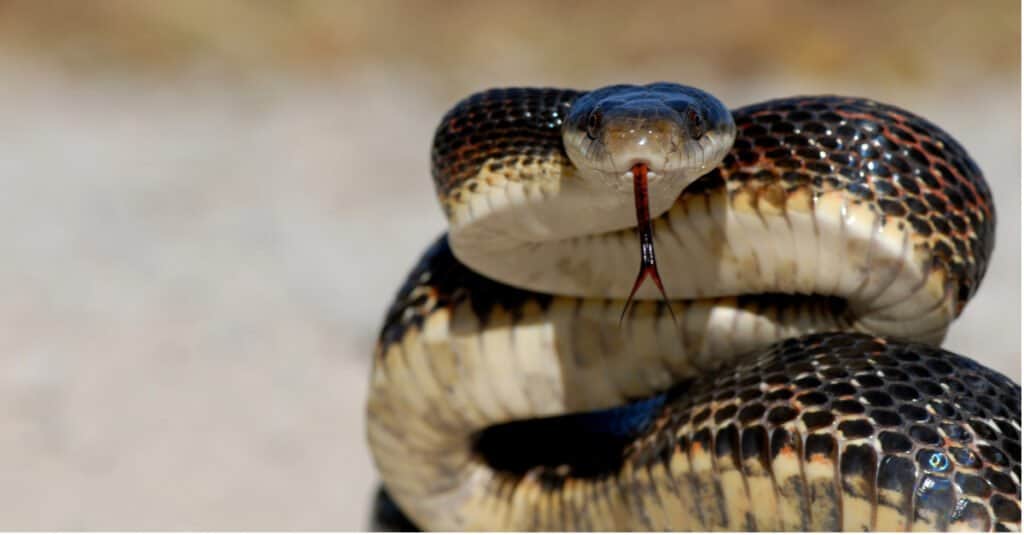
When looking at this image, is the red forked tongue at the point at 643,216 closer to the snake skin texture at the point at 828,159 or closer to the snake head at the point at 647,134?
the snake head at the point at 647,134

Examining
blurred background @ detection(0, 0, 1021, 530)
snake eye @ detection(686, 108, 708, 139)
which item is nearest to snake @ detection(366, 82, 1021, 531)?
snake eye @ detection(686, 108, 708, 139)

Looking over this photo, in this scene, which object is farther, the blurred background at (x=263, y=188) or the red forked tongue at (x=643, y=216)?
Answer: the blurred background at (x=263, y=188)

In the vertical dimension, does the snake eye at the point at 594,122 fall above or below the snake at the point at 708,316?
above

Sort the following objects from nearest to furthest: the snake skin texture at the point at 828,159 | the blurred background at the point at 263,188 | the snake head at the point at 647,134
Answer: the snake head at the point at 647,134 < the snake skin texture at the point at 828,159 < the blurred background at the point at 263,188

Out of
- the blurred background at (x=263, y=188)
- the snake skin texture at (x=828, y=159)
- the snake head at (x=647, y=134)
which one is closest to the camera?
the snake head at (x=647, y=134)

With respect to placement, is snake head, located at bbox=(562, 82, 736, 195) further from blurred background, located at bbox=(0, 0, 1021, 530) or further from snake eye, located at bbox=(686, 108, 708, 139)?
blurred background, located at bbox=(0, 0, 1021, 530)

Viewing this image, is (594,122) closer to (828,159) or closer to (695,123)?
(695,123)

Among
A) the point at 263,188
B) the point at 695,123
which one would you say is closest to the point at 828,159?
the point at 695,123

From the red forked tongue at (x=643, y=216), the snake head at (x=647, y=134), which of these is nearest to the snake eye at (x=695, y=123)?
the snake head at (x=647, y=134)
